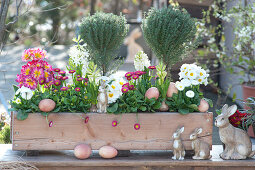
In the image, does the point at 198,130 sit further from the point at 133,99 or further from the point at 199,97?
the point at 133,99

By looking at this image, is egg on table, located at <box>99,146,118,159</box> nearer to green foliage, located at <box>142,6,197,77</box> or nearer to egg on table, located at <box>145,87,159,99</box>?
egg on table, located at <box>145,87,159,99</box>

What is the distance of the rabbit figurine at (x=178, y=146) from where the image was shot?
221 cm

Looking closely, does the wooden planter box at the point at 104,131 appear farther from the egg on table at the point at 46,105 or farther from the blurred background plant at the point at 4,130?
the blurred background plant at the point at 4,130

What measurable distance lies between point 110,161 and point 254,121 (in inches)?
34.9

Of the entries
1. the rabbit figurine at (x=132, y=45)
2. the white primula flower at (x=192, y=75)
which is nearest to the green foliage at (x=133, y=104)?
the white primula flower at (x=192, y=75)

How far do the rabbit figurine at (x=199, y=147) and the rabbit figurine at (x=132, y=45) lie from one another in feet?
11.9

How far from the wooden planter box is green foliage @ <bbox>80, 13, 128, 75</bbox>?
50cm

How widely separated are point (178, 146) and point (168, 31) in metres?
0.73

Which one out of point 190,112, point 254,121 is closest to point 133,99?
point 190,112

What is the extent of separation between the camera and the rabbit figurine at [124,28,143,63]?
19.0 ft

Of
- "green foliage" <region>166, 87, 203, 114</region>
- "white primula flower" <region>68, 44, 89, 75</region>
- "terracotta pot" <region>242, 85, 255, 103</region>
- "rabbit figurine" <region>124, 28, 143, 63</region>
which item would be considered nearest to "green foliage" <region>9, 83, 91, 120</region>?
"white primula flower" <region>68, 44, 89, 75</region>

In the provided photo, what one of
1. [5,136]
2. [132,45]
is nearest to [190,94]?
[5,136]

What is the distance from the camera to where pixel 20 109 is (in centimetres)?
225

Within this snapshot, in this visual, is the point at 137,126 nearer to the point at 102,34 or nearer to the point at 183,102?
the point at 183,102
